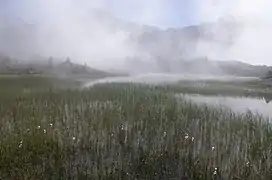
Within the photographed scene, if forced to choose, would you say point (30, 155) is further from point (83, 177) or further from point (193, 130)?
point (193, 130)

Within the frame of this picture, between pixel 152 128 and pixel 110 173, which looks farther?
pixel 152 128

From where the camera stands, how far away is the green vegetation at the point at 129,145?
1094cm

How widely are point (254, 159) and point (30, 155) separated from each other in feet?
18.4

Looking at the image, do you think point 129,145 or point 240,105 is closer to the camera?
point 129,145

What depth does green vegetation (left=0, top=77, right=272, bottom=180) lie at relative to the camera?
1094cm

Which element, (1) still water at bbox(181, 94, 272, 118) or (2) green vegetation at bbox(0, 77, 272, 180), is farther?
(1) still water at bbox(181, 94, 272, 118)

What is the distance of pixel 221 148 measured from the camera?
13031 millimetres

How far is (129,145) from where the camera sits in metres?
12.9

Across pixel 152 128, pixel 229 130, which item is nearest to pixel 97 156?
pixel 152 128

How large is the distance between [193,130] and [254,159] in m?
3.27

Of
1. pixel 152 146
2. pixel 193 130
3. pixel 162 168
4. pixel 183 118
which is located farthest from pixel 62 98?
pixel 162 168

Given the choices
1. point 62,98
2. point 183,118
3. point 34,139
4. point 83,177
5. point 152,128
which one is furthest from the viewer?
point 62,98

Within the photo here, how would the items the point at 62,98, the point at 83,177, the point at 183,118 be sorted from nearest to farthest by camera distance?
the point at 83,177 < the point at 183,118 < the point at 62,98

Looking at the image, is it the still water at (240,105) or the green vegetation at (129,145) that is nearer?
the green vegetation at (129,145)
